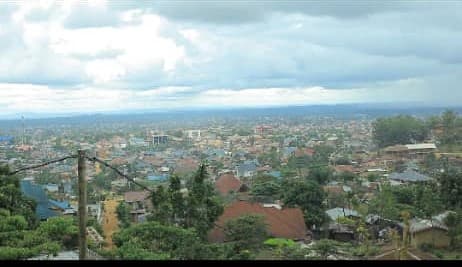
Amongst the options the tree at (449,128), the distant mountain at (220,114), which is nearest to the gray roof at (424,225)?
the tree at (449,128)

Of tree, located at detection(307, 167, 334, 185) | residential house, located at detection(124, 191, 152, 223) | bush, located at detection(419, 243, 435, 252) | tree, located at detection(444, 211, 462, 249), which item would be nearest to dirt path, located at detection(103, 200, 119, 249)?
residential house, located at detection(124, 191, 152, 223)

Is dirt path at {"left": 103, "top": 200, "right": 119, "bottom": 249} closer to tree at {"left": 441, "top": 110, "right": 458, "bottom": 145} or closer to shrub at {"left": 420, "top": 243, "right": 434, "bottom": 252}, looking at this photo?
shrub at {"left": 420, "top": 243, "right": 434, "bottom": 252}

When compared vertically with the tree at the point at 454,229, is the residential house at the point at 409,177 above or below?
below

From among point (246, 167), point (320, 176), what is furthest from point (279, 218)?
point (246, 167)

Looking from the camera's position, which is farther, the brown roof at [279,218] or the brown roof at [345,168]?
the brown roof at [345,168]

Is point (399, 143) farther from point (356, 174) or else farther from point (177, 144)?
point (177, 144)

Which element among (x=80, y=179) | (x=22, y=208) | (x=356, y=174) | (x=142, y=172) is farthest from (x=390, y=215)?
(x=142, y=172)

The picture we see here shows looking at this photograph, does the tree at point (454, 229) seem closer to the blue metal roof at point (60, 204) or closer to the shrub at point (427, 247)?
the shrub at point (427, 247)

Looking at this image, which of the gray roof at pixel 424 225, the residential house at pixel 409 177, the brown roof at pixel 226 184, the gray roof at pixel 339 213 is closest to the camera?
the gray roof at pixel 424 225

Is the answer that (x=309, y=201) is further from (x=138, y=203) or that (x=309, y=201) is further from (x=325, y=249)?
(x=138, y=203)
